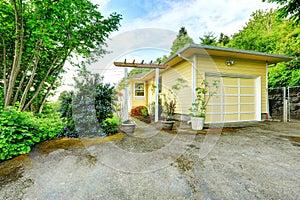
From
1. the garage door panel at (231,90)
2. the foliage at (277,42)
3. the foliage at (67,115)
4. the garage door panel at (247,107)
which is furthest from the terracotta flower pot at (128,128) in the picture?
the foliage at (277,42)

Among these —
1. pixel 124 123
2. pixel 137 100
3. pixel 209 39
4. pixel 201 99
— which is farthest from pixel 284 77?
pixel 209 39

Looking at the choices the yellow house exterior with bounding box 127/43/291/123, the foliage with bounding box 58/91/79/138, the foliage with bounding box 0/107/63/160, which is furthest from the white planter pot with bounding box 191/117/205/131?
the foliage with bounding box 0/107/63/160

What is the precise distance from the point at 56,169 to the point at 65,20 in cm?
320

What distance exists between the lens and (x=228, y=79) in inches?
218

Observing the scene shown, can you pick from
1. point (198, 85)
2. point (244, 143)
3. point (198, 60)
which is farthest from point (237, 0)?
point (244, 143)

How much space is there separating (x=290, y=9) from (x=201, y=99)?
545cm

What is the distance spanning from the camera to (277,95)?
6488 millimetres

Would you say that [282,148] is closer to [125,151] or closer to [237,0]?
[125,151]

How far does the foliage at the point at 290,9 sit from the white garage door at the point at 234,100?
2.97 meters

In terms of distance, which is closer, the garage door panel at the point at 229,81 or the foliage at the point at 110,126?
the foliage at the point at 110,126

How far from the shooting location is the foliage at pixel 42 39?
304 cm

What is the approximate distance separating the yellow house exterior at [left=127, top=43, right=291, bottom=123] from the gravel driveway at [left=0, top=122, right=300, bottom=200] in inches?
100

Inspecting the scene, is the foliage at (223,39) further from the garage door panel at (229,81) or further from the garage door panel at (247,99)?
the garage door panel at (229,81)

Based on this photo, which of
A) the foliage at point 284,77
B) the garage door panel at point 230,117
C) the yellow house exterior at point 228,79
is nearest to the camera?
the yellow house exterior at point 228,79
